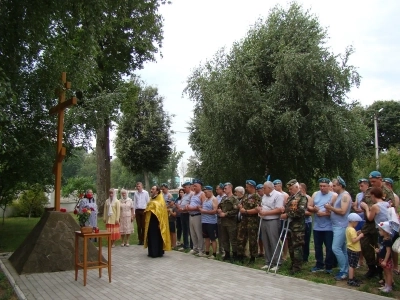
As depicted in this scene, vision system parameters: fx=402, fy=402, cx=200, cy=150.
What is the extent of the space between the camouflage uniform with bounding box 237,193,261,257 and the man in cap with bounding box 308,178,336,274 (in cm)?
138

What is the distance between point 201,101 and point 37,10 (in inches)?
518

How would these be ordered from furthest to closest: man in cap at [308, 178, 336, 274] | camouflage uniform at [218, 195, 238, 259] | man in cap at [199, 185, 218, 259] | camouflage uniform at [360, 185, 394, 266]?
man in cap at [199, 185, 218, 259] < camouflage uniform at [218, 195, 238, 259] < man in cap at [308, 178, 336, 274] < camouflage uniform at [360, 185, 394, 266]

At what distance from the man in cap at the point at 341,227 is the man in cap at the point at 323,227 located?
23cm

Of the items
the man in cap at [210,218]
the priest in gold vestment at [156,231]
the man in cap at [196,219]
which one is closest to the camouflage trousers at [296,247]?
the man in cap at [210,218]

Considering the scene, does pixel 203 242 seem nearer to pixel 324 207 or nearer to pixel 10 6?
pixel 324 207

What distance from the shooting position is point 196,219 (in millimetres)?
10898

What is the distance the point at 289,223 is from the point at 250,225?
1.14 metres

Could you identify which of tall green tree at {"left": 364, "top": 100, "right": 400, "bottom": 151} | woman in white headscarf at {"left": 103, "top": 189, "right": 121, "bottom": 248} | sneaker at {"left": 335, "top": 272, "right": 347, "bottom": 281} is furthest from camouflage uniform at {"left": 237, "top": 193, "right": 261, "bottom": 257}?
tall green tree at {"left": 364, "top": 100, "right": 400, "bottom": 151}

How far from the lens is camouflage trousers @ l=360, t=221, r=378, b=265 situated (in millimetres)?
7434

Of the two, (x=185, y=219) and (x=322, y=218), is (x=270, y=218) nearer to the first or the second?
(x=322, y=218)

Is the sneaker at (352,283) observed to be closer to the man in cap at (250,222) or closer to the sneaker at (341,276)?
the sneaker at (341,276)

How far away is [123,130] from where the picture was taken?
104 ft

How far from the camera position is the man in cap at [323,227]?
26.6 feet

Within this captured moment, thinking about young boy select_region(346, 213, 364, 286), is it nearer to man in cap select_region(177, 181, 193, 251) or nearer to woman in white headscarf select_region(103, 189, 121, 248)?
man in cap select_region(177, 181, 193, 251)
